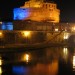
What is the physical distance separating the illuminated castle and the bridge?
8.03 ft

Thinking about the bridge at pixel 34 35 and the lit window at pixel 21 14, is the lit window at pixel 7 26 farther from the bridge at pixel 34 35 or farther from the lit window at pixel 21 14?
the lit window at pixel 21 14

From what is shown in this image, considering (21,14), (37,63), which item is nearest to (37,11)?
(21,14)

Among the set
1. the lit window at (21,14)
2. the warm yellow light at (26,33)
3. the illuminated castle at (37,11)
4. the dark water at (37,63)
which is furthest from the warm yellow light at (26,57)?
the lit window at (21,14)

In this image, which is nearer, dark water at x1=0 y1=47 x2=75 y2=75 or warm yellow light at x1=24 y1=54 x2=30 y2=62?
dark water at x1=0 y1=47 x2=75 y2=75

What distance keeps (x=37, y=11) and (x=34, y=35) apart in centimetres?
903

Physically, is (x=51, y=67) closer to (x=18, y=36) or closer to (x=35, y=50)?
(x=35, y=50)

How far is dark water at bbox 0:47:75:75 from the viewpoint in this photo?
25.7 m

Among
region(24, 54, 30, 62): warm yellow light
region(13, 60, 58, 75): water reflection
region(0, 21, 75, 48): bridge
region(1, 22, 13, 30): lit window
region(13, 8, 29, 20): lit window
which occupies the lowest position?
region(13, 60, 58, 75): water reflection

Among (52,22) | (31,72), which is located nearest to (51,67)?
(31,72)

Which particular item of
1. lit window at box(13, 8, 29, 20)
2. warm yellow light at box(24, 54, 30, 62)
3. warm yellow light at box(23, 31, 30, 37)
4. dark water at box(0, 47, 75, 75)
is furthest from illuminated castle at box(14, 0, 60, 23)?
warm yellow light at box(24, 54, 30, 62)

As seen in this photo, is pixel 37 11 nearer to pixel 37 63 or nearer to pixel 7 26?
pixel 7 26

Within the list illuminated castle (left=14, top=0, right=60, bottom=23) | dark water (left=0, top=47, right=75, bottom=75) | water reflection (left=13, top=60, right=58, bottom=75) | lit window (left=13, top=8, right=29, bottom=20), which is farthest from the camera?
lit window (left=13, top=8, right=29, bottom=20)

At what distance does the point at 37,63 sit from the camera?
30016mm

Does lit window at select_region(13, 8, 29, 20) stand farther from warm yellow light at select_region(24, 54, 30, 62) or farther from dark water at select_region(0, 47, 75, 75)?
warm yellow light at select_region(24, 54, 30, 62)
